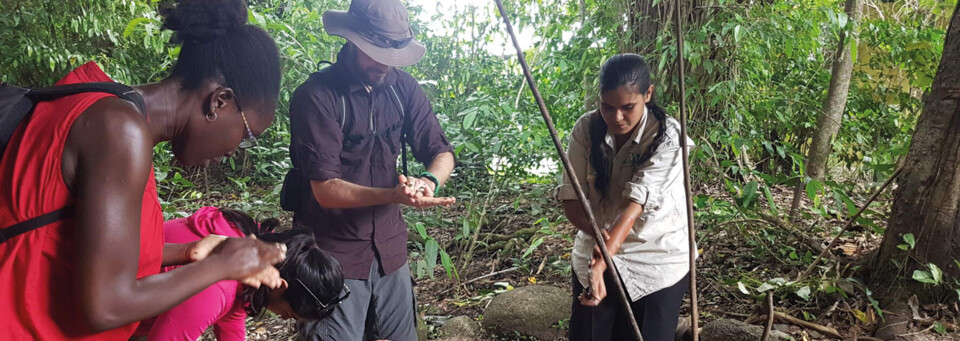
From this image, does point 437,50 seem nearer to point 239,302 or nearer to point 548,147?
point 548,147

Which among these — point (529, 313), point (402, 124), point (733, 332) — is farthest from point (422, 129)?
point (733, 332)

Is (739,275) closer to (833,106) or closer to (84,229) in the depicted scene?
(833,106)

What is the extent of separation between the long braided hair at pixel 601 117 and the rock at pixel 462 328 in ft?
5.59

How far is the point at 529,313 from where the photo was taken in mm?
3338

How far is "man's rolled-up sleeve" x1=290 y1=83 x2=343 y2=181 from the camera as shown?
1.78m

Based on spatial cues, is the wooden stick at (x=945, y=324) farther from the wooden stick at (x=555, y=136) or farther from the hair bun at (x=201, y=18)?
the hair bun at (x=201, y=18)

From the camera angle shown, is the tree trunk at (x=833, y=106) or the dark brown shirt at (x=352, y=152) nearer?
the dark brown shirt at (x=352, y=152)

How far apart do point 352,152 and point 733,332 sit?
A: 6.56ft

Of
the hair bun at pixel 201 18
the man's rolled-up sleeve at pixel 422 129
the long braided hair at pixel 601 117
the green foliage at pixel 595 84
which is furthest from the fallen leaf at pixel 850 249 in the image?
the hair bun at pixel 201 18

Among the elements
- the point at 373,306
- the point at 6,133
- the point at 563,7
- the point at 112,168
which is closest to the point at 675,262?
the point at 373,306

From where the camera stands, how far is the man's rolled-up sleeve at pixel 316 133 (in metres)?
1.78

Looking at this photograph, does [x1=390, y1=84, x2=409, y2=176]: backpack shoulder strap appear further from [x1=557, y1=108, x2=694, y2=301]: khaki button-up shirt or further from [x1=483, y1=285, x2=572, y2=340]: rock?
[x1=483, y1=285, x2=572, y2=340]: rock

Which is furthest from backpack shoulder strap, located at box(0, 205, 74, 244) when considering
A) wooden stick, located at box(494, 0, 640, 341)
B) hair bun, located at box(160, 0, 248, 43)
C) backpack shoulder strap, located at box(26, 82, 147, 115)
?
wooden stick, located at box(494, 0, 640, 341)

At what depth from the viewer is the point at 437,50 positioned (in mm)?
4312
